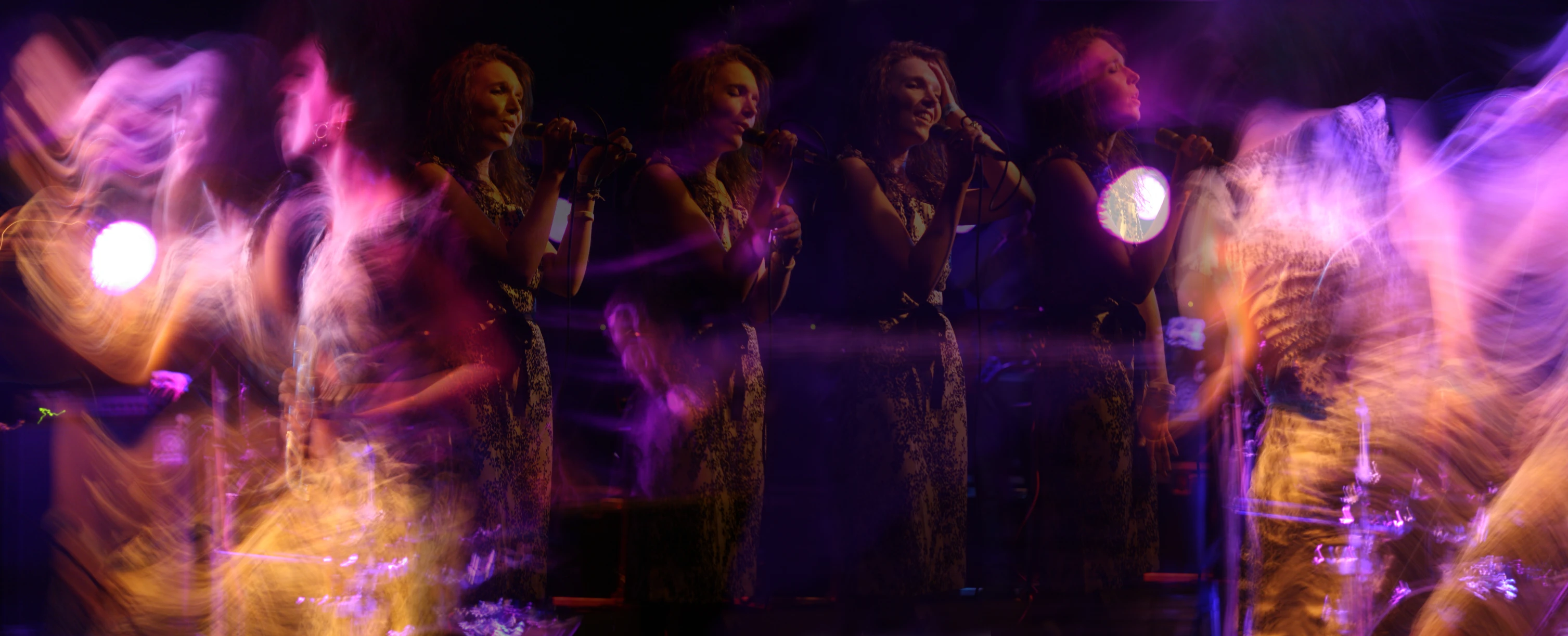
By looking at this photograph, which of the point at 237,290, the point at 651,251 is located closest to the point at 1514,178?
the point at 651,251

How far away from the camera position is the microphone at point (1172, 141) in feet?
11.0

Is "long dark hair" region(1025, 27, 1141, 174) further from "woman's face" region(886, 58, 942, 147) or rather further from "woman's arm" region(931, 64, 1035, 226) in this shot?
"woman's face" region(886, 58, 942, 147)

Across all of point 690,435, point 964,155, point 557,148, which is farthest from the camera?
point 964,155

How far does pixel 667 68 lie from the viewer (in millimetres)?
3111

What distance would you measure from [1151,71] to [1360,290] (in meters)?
1.24

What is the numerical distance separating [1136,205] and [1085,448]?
99 centimetres

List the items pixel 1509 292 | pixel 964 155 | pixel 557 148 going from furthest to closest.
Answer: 1. pixel 1509 292
2. pixel 964 155
3. pixel 557 148

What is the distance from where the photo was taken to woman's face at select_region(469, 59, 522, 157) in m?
3.04

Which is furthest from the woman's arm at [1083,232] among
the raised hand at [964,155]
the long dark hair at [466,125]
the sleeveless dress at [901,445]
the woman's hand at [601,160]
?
the long dark hair at [466,125]

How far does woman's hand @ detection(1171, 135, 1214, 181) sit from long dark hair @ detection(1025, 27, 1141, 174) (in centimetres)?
20

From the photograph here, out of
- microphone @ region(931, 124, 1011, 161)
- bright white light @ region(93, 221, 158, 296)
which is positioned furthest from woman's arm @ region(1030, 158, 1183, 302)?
bright white light @ region(93, 221, 158, 296)

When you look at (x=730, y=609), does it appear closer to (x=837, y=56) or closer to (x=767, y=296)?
(x=767, y=296)

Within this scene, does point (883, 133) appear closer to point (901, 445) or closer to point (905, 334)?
point (905, 334)

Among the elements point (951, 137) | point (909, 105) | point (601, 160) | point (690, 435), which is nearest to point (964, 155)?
point (951, 137)
